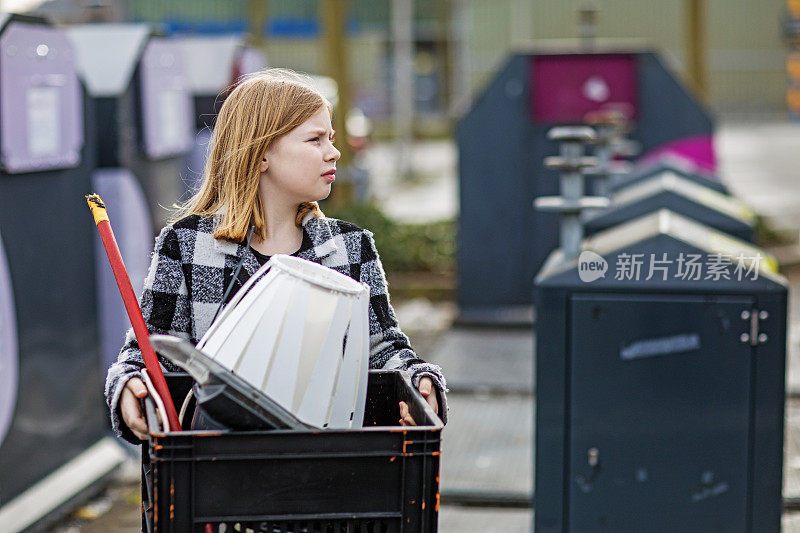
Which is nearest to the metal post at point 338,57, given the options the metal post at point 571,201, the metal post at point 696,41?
the metal post at point 696,41

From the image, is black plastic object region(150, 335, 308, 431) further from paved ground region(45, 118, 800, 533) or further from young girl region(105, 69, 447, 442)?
paved ground region(45, 118, 800, 533)

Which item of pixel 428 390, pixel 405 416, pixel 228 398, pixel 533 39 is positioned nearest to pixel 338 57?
pixel 428 390

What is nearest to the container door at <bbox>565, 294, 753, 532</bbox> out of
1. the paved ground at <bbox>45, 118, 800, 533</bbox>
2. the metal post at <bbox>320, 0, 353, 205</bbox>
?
the paved ground at <bbox>45, 118, 800, 533</bbox>

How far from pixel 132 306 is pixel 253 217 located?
43 cm

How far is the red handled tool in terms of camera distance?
1958 mm

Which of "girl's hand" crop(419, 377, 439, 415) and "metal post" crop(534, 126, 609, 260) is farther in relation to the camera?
"metal post" crop(534, 126, 609, 260)

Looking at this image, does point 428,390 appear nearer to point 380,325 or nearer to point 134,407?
point 380,325

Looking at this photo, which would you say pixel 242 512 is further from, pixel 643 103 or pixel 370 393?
pixel 643 103

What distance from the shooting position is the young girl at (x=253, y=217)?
89.3 inches

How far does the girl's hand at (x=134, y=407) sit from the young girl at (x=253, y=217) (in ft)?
0.55

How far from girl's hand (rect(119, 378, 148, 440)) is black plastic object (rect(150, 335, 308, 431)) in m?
0.23

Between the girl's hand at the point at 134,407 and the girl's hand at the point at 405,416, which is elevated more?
the girl's hand at the point at 134,407

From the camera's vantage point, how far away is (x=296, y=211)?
7.91 feet

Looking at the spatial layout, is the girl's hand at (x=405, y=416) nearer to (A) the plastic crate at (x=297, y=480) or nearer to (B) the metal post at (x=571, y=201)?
(A) the plastic crate at (x=297, y=480)
